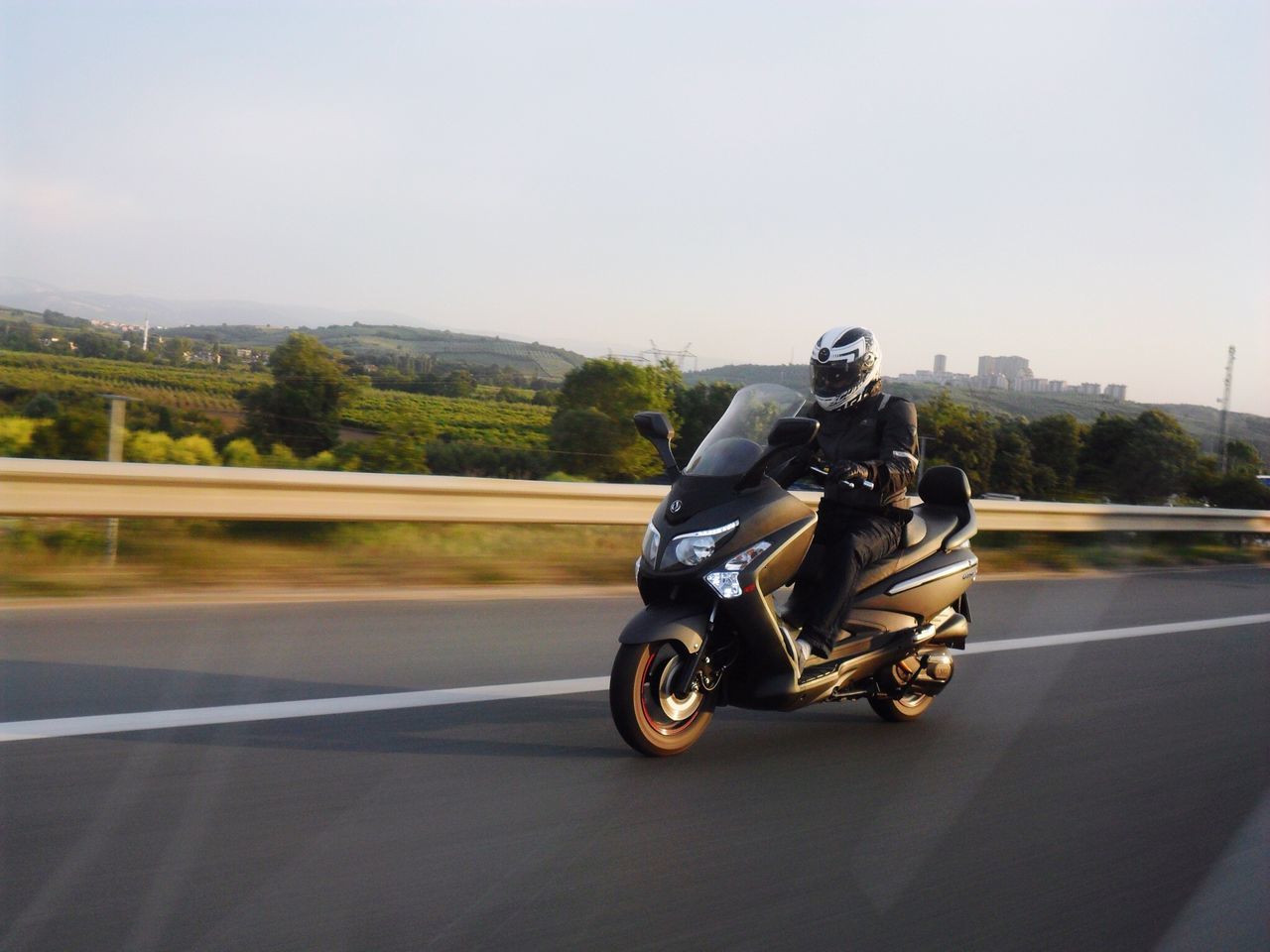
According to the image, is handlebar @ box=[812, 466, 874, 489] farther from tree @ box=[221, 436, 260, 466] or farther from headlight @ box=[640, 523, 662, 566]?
tree @ box=[221, 436, 260, 466]

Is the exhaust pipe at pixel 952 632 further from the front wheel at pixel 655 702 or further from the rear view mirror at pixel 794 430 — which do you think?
the rear view mirror at pixel 794 430

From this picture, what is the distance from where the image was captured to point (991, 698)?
6246 millimetres

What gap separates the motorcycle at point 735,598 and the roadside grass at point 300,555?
12.7ft

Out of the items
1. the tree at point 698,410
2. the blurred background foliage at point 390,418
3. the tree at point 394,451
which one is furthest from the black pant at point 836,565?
the tree at point 394,451

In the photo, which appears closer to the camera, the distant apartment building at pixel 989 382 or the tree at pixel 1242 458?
the distant apartment building at pixel 989 382

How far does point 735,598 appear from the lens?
14.7 ft

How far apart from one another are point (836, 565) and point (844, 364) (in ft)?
2.80

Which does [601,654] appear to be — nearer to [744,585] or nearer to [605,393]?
[744,585]

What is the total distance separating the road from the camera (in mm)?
3195

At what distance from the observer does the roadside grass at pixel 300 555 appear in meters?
7.37

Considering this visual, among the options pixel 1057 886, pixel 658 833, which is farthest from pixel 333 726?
pixel 1057 886

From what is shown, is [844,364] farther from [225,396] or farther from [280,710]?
[225,396]

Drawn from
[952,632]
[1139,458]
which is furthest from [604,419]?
[1139,458]

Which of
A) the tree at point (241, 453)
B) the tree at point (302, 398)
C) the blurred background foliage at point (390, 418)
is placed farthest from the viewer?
the tree at point (302, 398)
